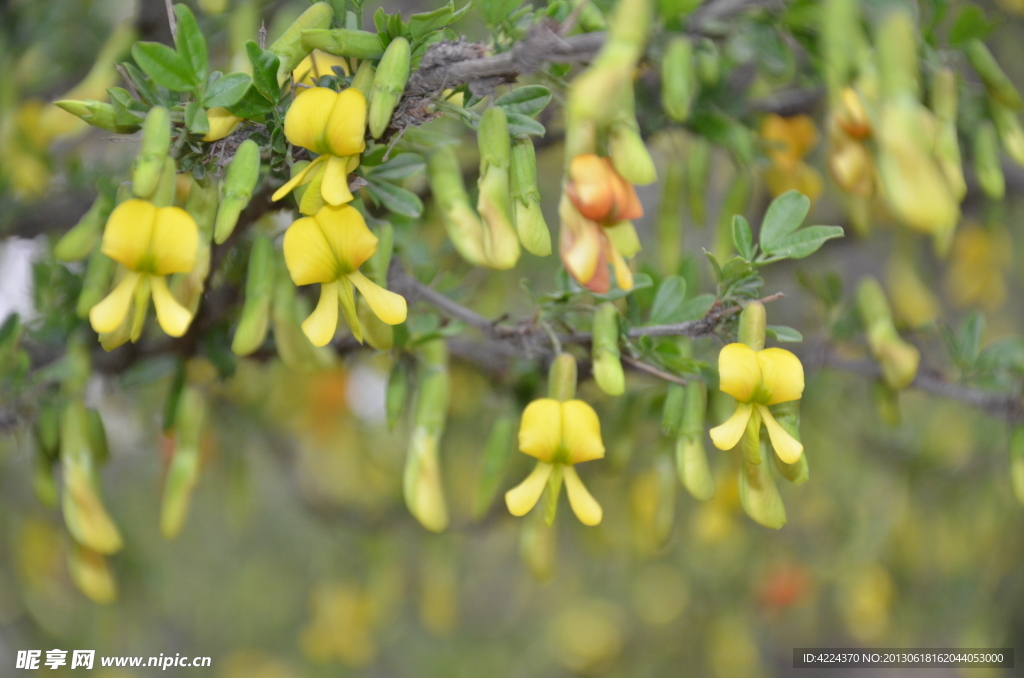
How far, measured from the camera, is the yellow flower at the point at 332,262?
0.49 metres

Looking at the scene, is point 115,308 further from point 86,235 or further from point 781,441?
point 781,441

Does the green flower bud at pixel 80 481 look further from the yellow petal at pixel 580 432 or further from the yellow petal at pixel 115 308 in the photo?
the yellow petal at pixel 580 432

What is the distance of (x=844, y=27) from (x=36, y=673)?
6.41 ft

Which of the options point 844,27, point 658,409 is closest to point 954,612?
point 658,409

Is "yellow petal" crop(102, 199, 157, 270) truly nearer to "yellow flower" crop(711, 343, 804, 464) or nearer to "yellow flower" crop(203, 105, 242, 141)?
"yellow flower" crop(203, 105, 242, 141)

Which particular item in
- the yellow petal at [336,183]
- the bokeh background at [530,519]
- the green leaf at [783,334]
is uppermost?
the yellow petal at [336,183]

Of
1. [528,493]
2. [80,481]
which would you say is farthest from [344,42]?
[80,481]

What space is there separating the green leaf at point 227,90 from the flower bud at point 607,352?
1.06 ft

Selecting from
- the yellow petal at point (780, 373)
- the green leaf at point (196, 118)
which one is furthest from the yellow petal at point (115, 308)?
the yellow petal at point (780, 373)

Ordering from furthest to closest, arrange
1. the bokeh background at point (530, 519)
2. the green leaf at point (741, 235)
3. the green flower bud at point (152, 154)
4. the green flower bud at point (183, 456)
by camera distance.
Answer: the bokeh background at point (530, 519) < the green flower bud at point (183, 456) < the green leaf at point (741, 235) < the green flower bud at point (152, 154)

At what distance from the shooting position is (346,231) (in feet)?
1.60

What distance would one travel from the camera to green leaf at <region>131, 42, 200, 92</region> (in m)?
0.47

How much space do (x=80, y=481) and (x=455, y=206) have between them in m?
0.51

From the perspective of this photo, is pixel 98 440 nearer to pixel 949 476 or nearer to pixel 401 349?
pixel 401 349
